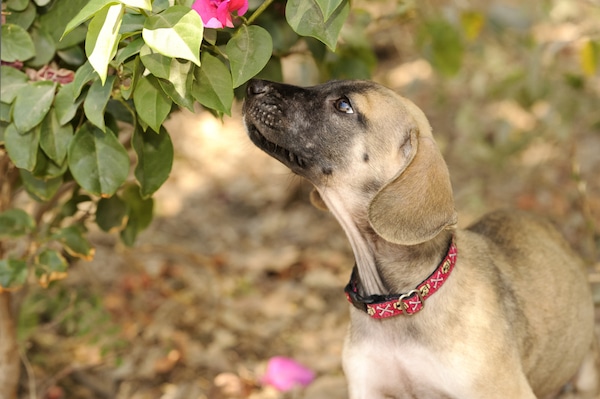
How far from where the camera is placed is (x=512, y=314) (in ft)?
11.5

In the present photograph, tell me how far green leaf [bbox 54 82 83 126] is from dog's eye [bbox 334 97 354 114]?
38.7 inches

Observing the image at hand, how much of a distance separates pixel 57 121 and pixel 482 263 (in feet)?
5.92

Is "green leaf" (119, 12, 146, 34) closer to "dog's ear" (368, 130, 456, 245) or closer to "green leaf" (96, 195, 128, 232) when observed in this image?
"dog's ear" (368, 130, 456, 245)

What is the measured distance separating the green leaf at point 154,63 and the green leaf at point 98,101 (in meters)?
0.28

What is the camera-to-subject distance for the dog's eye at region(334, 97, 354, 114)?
3242 mm

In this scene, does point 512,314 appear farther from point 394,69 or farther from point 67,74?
point 394,69

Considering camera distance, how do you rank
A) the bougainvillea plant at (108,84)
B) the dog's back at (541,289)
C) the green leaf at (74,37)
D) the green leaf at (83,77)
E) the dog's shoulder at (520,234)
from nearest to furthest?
the bougainvillea plant at (108,84) < the green leaf at (83,77) < the green leaf at (74,37) < the dog's back at (541,289) < the dog's shoulder at (520,234)

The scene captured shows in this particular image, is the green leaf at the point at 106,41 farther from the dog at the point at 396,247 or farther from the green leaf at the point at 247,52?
the dog at the point at 396,247

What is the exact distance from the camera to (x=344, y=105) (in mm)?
3250

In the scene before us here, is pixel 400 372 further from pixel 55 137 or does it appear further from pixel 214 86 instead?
pixel 55 137

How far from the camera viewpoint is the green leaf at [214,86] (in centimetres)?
269

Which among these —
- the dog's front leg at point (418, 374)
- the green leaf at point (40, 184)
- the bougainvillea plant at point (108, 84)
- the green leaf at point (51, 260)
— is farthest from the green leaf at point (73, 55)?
the dog's front leg at point (418, 374)

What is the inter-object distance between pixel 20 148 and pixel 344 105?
122 cm

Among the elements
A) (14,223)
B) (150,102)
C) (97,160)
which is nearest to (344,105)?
(150,102)
